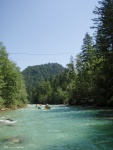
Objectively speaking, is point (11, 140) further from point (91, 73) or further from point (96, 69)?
point (91, 73)

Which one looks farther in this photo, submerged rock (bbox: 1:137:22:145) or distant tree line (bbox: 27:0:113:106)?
distant tree line (bbox: 27:0:113:106)

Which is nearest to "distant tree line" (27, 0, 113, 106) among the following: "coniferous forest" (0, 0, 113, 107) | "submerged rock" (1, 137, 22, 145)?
"coniferous forest" (0, 0, 113, 107)

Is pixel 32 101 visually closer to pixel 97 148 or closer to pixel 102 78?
pixel 102 78

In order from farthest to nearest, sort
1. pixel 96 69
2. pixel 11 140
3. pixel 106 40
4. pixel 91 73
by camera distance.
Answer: pixel 91 73 < pixel 96 69 < pixel 106 40 < pixel 11 140

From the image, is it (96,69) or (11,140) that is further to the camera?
(96,69)

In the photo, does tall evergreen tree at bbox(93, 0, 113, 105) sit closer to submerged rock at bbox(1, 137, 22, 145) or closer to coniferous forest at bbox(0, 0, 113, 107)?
coniferous forest at bbox(0, 0, 113, 107)

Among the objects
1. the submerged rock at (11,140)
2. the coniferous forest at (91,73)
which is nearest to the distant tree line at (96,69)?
the coniferous forest at (91,73)

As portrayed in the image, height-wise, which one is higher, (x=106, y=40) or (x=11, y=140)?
(x=106, y=40)

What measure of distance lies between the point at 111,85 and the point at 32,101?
114 metres

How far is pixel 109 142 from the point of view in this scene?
1476 cm

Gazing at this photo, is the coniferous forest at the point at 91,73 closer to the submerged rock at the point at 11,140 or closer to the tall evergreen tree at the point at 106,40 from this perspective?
the tall evergreen tree at the point at 106,40

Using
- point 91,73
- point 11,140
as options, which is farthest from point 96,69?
point 11,140

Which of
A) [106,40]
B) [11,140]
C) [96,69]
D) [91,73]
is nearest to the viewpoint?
[11,140]

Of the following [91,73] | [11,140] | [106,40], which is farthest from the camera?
[91,73]
